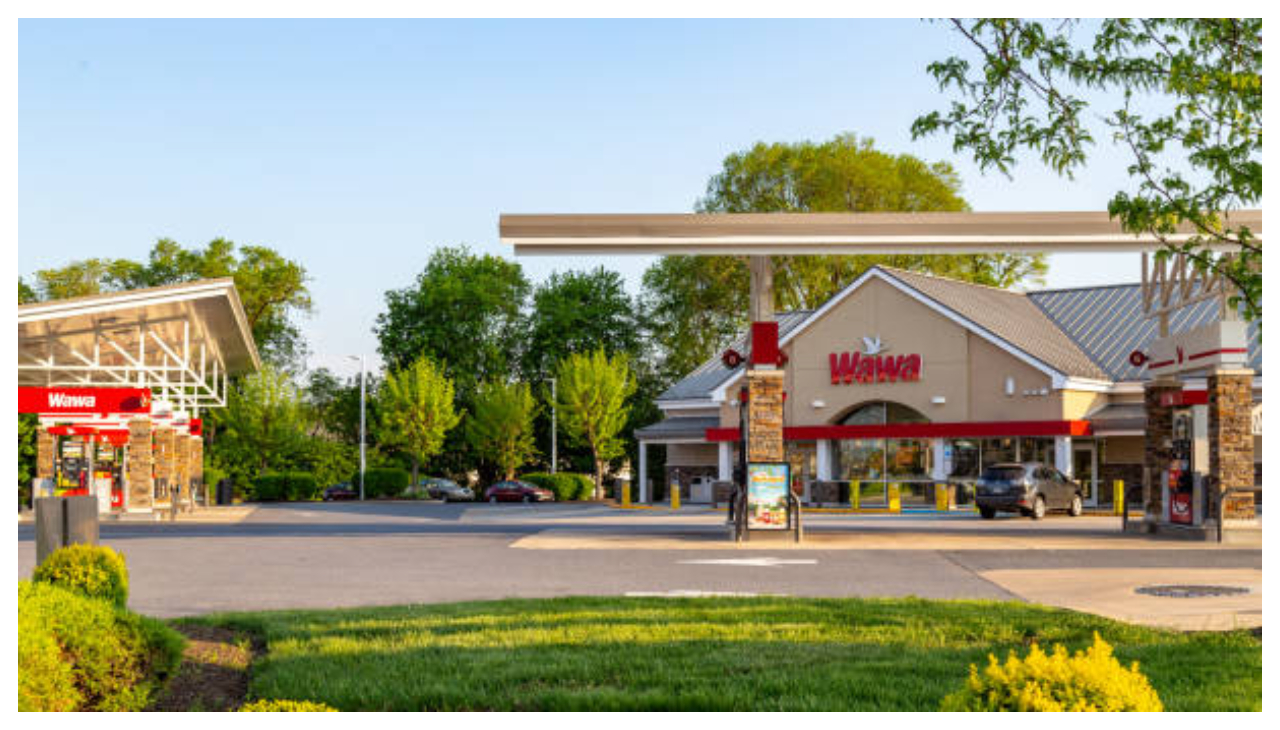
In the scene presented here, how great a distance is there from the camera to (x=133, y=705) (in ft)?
27.0

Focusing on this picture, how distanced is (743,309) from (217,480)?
2751 centimetres

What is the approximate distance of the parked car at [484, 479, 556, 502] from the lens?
58500 mm

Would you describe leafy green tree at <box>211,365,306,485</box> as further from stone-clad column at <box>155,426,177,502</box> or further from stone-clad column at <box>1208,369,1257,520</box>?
stone-clad column at <box>1208,369,1257,520</box>

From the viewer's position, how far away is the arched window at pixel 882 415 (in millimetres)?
45188

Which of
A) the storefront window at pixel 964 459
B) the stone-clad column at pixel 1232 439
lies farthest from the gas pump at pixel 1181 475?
the storefront window at pixel 964 459

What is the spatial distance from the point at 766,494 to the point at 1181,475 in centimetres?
831

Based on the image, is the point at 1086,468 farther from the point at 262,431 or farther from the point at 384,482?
the point at 262,431


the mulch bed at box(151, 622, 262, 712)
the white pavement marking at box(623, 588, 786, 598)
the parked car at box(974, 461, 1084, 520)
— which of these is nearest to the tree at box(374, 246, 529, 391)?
the parked car at box(974, 461, 1084, 520)

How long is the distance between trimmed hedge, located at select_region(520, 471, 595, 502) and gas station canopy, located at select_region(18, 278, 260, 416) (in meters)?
17.1

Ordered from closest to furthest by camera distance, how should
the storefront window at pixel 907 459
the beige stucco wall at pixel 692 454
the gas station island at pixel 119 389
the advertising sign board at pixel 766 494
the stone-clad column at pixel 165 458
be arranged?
the advertising sign board at pixel 766 494 < the gas station island at pixel 119 389 < the stone-clad column at pixel 165 458 < the storefront window at pixel 907 459 < the beige stucco wall at pixel 692 454

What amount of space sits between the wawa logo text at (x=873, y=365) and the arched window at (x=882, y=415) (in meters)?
0.93

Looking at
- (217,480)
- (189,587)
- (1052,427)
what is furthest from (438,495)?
(189,587)

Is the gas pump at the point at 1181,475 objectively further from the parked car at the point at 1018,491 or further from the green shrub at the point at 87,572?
the green shrub at the point at 87,572

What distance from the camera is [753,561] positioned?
68.2 feet
